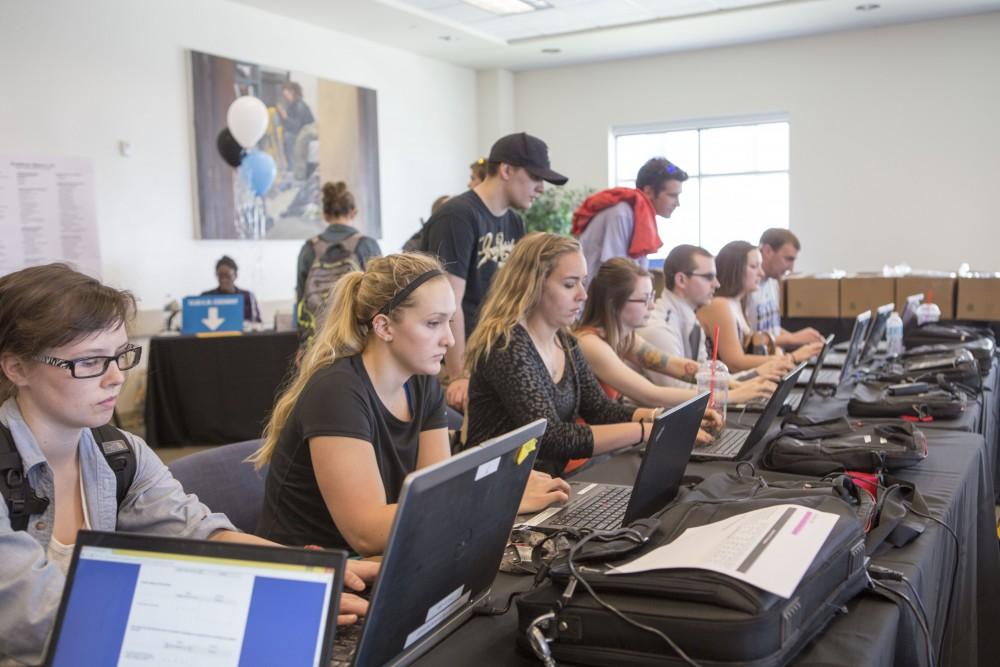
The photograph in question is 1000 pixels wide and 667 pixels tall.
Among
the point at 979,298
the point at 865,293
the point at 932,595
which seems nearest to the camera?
the point at 932,595

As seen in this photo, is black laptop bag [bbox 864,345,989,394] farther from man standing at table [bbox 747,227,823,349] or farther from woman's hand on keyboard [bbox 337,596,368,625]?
woman's hand on keyboard [bbox 337,596,368,625]

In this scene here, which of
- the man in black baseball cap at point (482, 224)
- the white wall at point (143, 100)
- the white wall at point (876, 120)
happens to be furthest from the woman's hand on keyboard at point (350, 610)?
the white wall at point (876, 120)

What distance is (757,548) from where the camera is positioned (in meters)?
1.05

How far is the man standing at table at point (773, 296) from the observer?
4461 mm

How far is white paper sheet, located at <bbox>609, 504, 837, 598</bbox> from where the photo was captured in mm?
981

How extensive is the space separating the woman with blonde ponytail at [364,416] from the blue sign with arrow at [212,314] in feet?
12.3

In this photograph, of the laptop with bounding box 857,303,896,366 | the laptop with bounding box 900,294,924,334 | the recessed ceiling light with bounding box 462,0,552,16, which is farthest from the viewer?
the recessed ceiling light with bounding box 462,0,552,16

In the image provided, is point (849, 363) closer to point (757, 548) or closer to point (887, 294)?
point (757, 548)

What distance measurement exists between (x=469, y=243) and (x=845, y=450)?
1.62m

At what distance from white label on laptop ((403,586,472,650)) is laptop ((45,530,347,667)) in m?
0.20

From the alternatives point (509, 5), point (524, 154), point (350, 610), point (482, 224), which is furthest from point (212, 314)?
point (350, 610)

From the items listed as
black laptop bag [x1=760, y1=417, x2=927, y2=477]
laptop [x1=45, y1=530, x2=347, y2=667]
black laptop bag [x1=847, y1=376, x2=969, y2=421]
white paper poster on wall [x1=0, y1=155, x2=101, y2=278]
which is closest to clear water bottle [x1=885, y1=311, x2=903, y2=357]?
black laptop bag [x1=847, y1=376, x2=969, y2=421]

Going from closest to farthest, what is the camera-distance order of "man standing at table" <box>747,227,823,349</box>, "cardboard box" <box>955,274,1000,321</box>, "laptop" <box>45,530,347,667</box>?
1. "laptop" <box>45,530,347,667</box>
2. "man standing at table" <box>747,227,823,349</box>
3. "cardboard box" <box>955,274,1000,321</box>

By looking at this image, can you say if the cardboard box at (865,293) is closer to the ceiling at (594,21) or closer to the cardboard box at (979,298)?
the cardboard box at (979,298)
